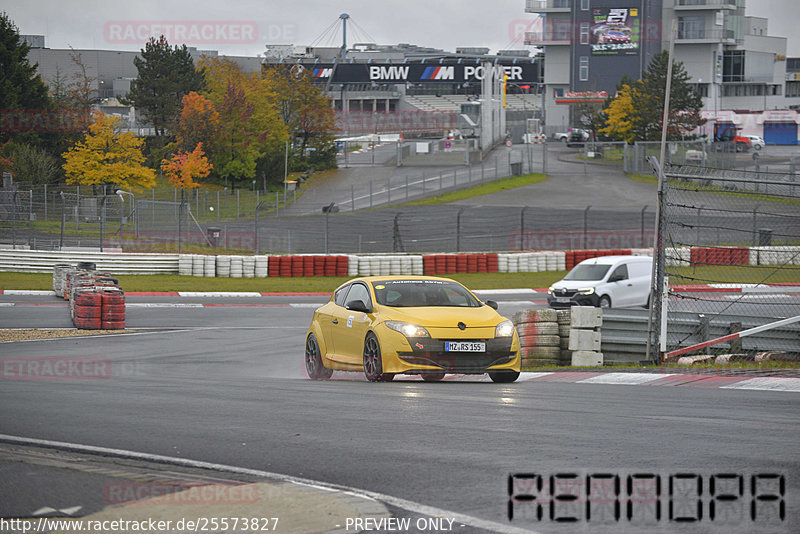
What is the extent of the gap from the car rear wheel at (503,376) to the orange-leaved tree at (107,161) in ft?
155

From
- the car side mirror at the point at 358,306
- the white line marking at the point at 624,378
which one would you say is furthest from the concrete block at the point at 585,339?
the car side mirror at the point at 358,306

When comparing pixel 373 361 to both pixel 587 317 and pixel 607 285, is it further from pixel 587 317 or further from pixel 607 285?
pixel 607 285

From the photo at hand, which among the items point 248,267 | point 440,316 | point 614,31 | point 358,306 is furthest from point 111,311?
point 614,31

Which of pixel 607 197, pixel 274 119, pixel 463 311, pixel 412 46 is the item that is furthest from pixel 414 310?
pixel 412 46

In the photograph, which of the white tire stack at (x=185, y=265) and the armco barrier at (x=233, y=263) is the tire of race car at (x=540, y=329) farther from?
the white tire stack at (x=185, y=265)

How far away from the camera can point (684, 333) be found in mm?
16312

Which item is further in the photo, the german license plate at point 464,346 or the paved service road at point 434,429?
the german license plate at point 464,346

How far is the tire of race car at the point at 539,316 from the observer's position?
1695 cm

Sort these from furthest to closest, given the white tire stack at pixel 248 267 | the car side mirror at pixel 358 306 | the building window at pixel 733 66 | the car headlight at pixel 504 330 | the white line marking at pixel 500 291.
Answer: the building window at pixel 733 66, the white tire stack at pixel 248 267, the white line marking at pixel 500 291, the car side mirror at pixel 358 306, the car headlight at pixel 504 330

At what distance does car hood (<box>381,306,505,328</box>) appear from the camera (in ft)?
41.7

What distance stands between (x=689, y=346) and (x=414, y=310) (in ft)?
16.5

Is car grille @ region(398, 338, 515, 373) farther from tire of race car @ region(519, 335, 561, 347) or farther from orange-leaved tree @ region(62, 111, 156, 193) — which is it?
orange-leaved tree @ region(62, 111, 156, 193)

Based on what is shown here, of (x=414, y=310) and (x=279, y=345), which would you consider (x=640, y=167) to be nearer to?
(x=279, y=345)

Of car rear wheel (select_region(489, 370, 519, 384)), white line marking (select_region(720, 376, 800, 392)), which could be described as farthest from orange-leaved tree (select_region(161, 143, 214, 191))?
white line marking (select_region(720, 376, 800, 392))
